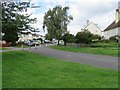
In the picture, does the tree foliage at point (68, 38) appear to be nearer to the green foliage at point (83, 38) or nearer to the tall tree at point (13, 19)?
the green foliage at point (83, 38)

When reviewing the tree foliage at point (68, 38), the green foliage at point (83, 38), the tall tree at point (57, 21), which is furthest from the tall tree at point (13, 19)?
the tall tree at point (57, 21)

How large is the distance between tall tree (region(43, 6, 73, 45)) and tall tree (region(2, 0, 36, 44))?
46474mm

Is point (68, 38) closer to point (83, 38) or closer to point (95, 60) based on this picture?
point (83, 38)

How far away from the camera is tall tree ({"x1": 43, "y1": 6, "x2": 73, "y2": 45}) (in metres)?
67.8

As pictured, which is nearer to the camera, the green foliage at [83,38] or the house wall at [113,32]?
the green foliage at [83,38]

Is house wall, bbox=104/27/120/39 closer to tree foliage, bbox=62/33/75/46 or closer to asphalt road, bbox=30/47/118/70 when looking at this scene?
tree foliage, bbox=62/33/75/46

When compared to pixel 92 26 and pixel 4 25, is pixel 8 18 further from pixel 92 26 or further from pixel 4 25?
pixel 92 26

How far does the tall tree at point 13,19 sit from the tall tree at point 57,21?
46474mm

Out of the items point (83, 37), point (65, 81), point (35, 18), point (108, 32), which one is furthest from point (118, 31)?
point (65, 81)

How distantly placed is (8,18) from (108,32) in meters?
73.7

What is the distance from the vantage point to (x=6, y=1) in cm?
1786

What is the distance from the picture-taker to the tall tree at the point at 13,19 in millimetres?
18422

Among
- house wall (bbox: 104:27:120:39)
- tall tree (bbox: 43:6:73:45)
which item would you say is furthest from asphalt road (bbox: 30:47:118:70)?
house wall (bbox: 104:27:120:39)

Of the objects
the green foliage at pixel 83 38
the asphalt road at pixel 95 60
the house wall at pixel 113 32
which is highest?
the house wall at pixel 113 32
